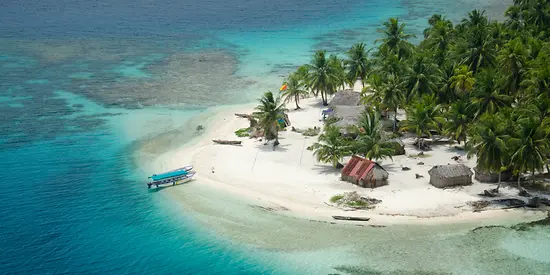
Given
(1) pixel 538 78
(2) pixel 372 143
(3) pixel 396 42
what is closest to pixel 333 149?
(2) pixel 372 143

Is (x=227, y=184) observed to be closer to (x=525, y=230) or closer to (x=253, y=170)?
(x=253, y=170)

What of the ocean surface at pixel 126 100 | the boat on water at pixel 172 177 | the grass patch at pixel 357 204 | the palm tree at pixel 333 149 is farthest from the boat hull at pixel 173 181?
the grass patch at pixel 357 204

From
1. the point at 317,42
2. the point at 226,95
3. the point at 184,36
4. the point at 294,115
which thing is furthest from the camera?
the point at 184,36

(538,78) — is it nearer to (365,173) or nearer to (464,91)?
(464,91)

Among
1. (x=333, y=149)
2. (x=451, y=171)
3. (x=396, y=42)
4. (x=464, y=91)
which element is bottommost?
(x=451, y=171)

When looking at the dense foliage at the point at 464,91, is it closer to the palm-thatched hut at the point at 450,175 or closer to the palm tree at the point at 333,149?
the palm tree at the point at 333,149

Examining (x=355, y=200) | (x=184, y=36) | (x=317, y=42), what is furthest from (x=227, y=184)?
(x=184, y=36)

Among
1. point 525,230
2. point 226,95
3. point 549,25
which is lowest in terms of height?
point 525,230
